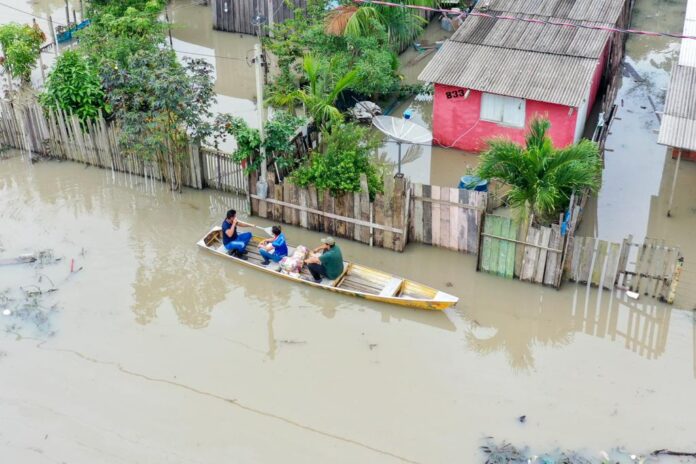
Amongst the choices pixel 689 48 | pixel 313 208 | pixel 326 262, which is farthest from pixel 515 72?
pixel 326 262

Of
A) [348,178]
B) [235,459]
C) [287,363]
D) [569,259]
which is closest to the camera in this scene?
[235,459]

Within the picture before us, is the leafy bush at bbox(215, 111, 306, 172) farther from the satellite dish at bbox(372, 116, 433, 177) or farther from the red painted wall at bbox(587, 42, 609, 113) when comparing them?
the red painted wall at bbox(587, 42, 609, 113)

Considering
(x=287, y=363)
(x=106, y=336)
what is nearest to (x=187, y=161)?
(x=106, y=336)

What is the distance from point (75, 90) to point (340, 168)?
6.56m

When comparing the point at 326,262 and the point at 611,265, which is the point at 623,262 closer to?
the point at 611,265

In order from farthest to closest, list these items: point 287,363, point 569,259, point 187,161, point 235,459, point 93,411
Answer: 1. point 187,161
2. point 569,259
3. point 287,363
4. point 93,411
5. point 235,459

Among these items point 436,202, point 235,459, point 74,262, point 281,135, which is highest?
point 281,135

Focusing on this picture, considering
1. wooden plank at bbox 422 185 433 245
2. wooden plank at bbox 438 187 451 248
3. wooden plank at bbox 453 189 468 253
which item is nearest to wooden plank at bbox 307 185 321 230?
wooden plank at bbox 422 185 433 245

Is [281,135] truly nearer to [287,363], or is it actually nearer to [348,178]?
[348,178]

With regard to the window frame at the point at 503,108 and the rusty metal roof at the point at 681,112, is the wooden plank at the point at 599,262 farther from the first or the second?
the window frame at the point at 503,108

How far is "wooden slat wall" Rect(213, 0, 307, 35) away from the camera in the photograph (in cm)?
2262

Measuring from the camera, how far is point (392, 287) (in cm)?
1302

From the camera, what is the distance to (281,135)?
14.4m

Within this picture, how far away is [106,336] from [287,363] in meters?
3.10
